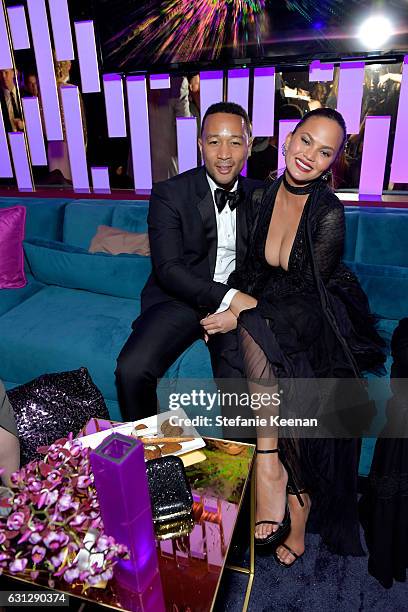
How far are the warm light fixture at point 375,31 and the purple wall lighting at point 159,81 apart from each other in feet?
4.10

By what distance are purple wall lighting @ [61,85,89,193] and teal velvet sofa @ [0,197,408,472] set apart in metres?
0.62

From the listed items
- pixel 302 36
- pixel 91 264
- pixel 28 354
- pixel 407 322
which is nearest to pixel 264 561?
pixel 407 322

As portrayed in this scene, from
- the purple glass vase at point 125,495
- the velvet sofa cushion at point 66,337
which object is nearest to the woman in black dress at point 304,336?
the velvet sofa cushion at point 66,337

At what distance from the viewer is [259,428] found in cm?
162

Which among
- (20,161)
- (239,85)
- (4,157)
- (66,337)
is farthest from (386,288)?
(4,157)

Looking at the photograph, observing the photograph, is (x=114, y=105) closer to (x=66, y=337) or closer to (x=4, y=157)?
(x=4, y=157)

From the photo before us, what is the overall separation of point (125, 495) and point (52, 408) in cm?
98

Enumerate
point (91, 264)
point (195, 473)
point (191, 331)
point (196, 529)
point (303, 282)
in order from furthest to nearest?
point (91, 264) < point (191, 331) < point (303, 282) < point (195, 473) < point (196, 529)

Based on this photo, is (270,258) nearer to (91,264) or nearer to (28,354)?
(91,264)

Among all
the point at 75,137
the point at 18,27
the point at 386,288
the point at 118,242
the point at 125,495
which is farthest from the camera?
the point at 75,137

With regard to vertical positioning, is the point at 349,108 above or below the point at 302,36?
below

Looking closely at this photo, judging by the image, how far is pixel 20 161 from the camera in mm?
3654

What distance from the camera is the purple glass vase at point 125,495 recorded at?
87 cm

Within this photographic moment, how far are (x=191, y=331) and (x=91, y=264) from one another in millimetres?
813
